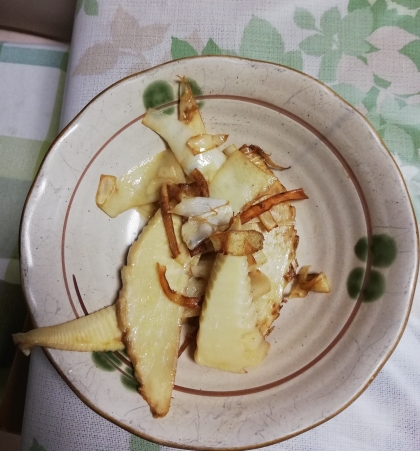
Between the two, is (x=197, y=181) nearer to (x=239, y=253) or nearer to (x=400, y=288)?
(x=239, y=253)

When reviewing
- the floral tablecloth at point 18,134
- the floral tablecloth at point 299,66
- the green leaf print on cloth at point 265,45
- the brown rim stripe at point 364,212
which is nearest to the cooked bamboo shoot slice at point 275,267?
the brown rim stripe at point 364,212

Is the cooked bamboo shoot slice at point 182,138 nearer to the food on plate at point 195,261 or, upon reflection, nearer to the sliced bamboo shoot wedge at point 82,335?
the food on plate at point 195,261

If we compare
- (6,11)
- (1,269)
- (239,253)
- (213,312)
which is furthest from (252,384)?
(6,11)

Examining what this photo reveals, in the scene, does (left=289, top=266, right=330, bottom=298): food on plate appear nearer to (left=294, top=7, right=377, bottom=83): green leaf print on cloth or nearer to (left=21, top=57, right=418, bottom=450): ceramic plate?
(left=21, top=57, right=418, bottom=450): ceramic plate

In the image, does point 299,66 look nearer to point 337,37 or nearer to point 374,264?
point 337,37

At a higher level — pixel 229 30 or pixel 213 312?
pixel 229 30

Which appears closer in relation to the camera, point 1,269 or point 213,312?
point 213,312
